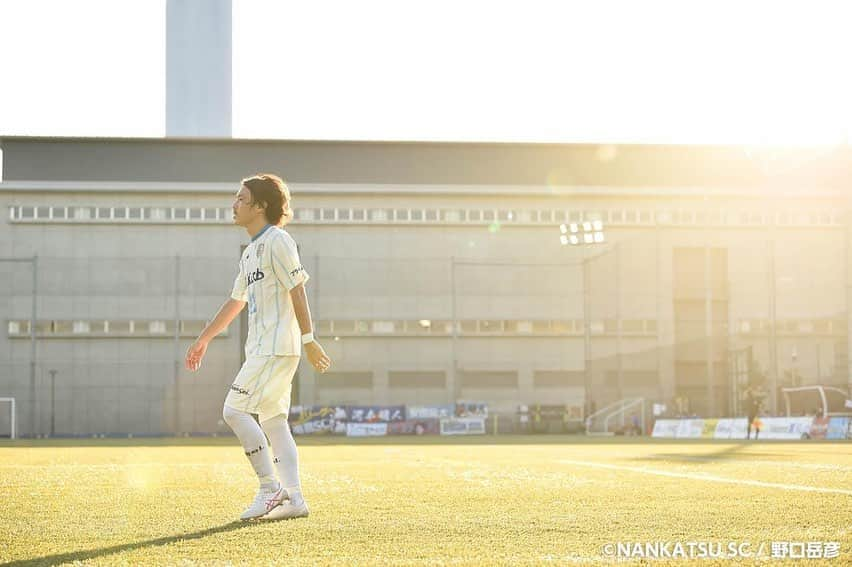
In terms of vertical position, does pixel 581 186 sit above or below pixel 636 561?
above

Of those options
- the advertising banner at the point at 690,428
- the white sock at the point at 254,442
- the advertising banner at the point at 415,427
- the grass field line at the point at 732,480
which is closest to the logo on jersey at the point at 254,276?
the white sock at the point at 254,442

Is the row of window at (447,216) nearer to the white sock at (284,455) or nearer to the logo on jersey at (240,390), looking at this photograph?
the white sock at (284,455)

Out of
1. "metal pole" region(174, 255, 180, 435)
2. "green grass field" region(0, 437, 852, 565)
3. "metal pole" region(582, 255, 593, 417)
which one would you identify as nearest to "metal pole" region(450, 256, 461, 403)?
"metal pole" region(582, 255, 593, 417)

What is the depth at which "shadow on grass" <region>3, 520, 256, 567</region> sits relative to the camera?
5.20 m

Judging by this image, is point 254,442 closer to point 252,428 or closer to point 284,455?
point 252,428

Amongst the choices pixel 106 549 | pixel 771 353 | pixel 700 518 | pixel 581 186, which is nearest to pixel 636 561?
pixel 700 518

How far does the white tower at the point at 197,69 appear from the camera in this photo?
64.8 metres

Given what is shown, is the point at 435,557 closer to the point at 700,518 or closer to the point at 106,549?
the point at 106,549

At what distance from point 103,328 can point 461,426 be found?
1802 centimetres

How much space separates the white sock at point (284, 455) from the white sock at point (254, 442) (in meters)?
0.07

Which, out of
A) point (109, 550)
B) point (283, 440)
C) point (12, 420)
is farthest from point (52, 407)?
point (109, 550)

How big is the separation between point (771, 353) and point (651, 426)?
290 inches

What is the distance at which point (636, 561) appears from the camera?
502 cm

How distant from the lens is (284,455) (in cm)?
724
